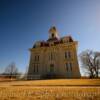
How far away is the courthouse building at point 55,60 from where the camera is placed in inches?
1162

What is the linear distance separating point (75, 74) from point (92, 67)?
13122 millimetres

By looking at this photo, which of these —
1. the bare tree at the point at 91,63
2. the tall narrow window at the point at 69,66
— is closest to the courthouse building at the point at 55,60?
the tall narrow window at the point at 69,66

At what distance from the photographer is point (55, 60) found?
3148 centimetres

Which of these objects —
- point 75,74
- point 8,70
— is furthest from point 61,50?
→ point 8,70

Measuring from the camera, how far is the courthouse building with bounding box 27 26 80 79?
96.8 ft

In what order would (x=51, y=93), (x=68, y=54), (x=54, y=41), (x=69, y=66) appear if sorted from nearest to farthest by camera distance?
(x=51, y=93), (x=69, y=66), (x=68, y=54), (x=54, y=41)

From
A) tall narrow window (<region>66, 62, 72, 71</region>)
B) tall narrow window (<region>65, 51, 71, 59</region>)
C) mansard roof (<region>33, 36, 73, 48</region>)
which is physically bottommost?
tall narrow window (<region>66, 62, 72, 71</region>)

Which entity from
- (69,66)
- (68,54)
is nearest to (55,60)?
(68,54)

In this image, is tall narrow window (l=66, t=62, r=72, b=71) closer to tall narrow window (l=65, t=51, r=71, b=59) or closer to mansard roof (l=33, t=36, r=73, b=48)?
tall narrow window (l=65, t=51, r=71, b=59)

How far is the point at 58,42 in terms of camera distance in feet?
112

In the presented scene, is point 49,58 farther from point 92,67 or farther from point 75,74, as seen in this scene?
point 92,67

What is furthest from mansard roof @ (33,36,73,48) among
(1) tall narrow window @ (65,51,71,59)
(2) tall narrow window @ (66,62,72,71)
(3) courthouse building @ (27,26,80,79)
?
(2) tall narrow window @ (66,62,72,71)

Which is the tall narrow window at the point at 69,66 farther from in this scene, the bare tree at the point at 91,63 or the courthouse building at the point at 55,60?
the bare tree at the point at 91,63

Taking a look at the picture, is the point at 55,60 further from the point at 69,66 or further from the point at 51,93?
the point at 51,93
